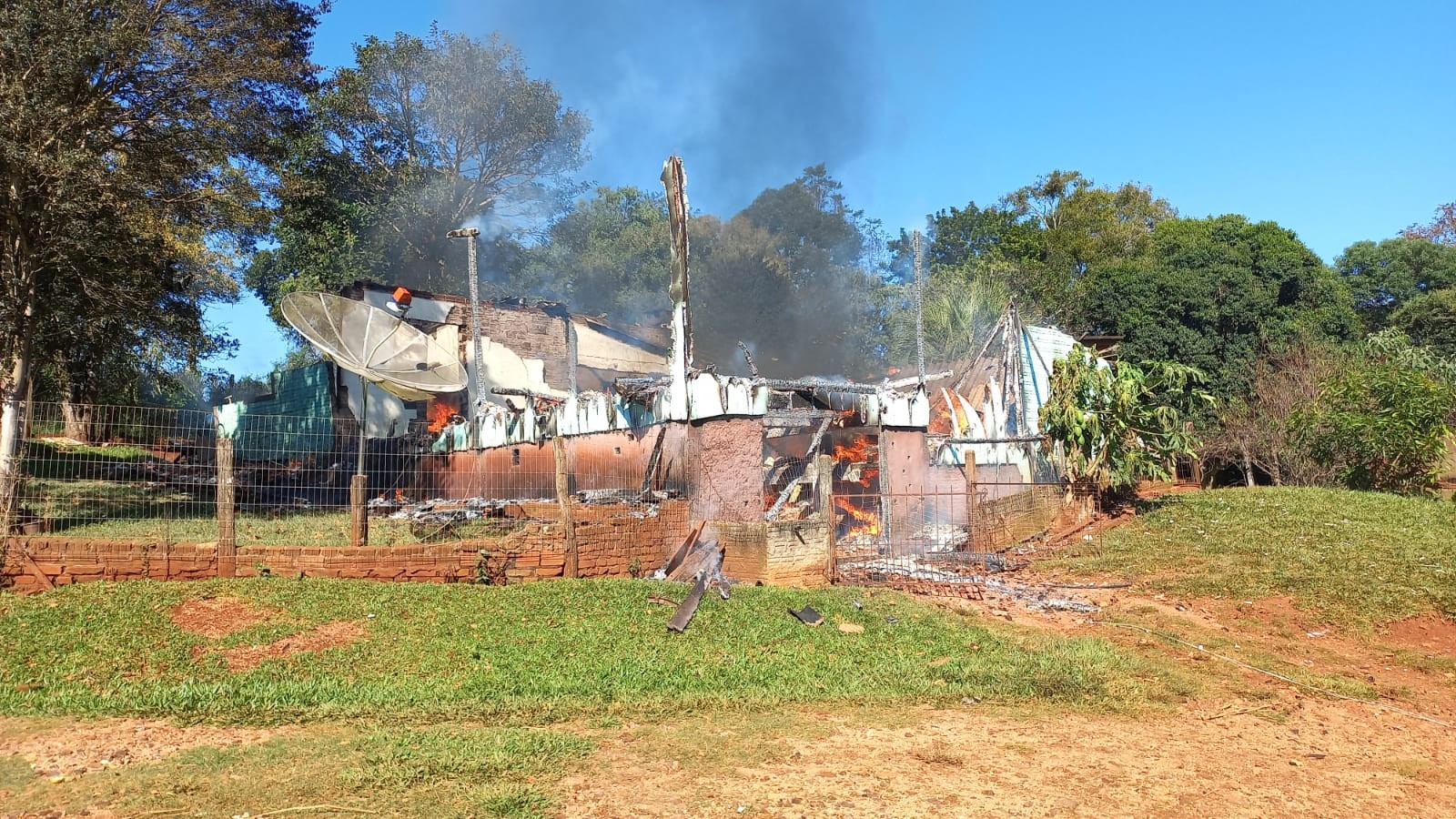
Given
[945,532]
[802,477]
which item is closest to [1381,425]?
[945,532]

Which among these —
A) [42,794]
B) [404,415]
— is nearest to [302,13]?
[404,415]

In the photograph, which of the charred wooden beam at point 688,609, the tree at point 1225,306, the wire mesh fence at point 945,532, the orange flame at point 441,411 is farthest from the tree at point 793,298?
the charred wooden beam at point 688,609

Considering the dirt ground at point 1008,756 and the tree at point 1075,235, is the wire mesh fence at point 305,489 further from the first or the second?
the tree at point 1075,235

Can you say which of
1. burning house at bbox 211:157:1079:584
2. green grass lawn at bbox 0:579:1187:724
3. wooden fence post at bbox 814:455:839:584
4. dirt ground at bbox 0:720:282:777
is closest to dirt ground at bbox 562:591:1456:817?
green grass lawn at bbox 0:579:1187:724

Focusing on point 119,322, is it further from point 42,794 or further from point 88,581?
point 42,794

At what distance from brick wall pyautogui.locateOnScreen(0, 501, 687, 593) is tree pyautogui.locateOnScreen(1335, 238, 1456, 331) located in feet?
113

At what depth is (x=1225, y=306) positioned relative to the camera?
31016 mm

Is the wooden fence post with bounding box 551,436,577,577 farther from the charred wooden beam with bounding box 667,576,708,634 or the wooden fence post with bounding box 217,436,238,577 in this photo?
the wooden fence post with bounding box 217,436,238,577

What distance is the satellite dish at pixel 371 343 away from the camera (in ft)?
45.8

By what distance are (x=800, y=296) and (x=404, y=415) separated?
18981 millimetres

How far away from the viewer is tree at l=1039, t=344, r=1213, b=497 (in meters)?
14.9

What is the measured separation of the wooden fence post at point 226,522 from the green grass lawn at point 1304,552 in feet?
33.1

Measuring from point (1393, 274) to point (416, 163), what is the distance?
38.9 m

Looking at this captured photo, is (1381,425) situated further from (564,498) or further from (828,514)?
(564,498)
